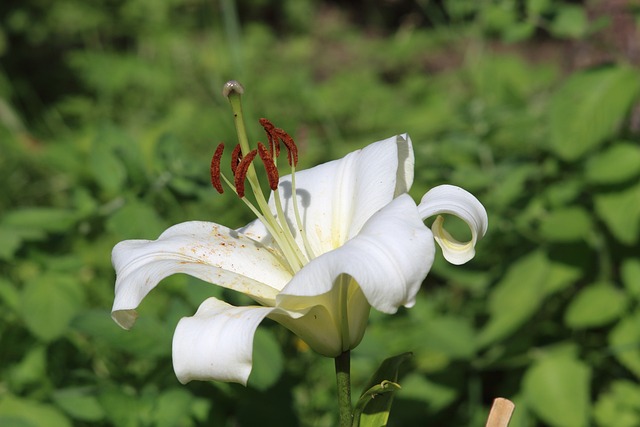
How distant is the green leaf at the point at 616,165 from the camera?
2.09 m

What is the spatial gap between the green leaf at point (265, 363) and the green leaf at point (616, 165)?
927mm

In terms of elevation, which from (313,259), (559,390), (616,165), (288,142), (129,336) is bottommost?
(559,390)

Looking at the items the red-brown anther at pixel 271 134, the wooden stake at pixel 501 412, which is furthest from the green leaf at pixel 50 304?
the wooden stake at pixel 501 412

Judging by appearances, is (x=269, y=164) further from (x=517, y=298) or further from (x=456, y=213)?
(x=517, y=298)

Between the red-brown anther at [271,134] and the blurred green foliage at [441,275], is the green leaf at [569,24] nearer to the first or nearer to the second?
the blurred green foliage at [441,275]

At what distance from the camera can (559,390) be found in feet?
6.81

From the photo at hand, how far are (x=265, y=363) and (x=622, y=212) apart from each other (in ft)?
3.26

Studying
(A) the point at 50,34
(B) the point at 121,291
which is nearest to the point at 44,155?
(B) the point at 121,291

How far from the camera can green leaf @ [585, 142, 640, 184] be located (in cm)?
209

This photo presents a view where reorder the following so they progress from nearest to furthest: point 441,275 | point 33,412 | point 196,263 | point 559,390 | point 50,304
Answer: point 196,263, point 33,412, point 50,304, point 559,390, point 441,275

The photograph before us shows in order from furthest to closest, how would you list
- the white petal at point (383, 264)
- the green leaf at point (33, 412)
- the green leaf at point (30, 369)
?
the green leaf at point (30, 369) → the green leaf at point (33, 412) → the white petal at point (383, 264)

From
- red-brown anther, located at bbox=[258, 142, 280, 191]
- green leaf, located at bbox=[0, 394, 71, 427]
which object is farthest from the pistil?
green leaf, located at bbox=[0, 394, 71, 427]

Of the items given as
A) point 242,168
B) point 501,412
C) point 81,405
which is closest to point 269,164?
point 242,168

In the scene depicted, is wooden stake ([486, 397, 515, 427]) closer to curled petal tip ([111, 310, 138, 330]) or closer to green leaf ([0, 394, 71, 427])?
curled petal tip ([111, 310, 138, 330])
